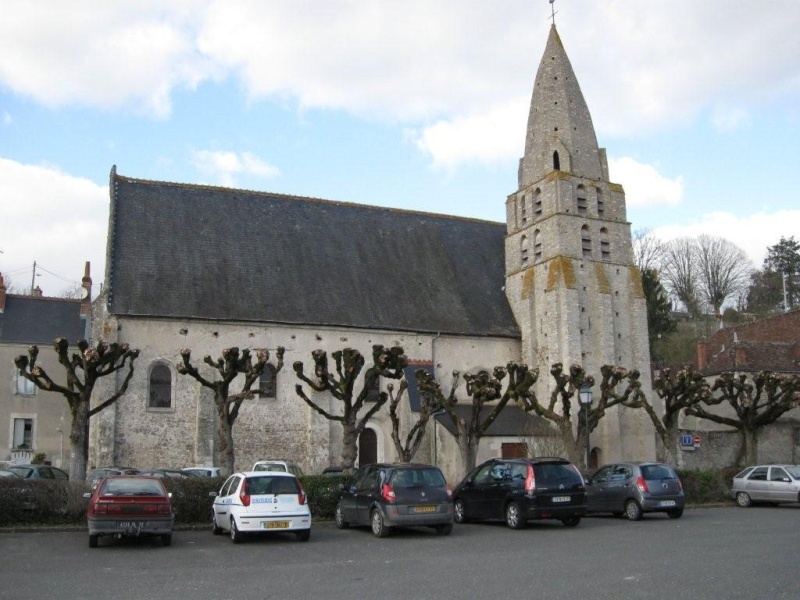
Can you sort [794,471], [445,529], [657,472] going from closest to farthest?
[445,529] < [657,472] < [794,471]

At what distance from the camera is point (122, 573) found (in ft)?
37.3

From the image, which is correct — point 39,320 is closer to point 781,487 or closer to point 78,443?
point 78,443

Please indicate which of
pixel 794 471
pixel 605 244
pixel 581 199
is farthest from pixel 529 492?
pixel 581 199

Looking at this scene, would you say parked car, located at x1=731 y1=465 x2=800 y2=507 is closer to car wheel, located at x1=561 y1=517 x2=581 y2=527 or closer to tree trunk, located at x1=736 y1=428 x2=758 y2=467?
tree trunk, located at x1=736 y1=428 x2=758 y2=467

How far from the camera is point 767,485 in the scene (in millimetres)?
23578

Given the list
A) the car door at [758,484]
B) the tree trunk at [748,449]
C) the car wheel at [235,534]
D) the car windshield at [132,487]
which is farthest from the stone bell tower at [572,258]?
the car windshield at [132,487]

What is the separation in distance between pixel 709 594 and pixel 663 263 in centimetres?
5905

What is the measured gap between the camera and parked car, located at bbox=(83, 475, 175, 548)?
14109mm

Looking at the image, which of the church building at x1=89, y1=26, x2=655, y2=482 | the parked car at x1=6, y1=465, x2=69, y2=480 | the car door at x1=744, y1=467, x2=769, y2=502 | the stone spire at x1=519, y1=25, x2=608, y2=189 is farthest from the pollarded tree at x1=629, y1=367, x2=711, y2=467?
the parked car at x1=6, y1=465, x2=69, y2=480

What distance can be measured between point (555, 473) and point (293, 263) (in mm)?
20147

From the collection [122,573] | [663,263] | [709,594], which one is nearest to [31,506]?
[122,573]

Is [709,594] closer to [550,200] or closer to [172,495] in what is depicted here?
[172,495]

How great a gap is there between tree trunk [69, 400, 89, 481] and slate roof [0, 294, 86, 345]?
54.0 ft

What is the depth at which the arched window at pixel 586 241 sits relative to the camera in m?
36.2
